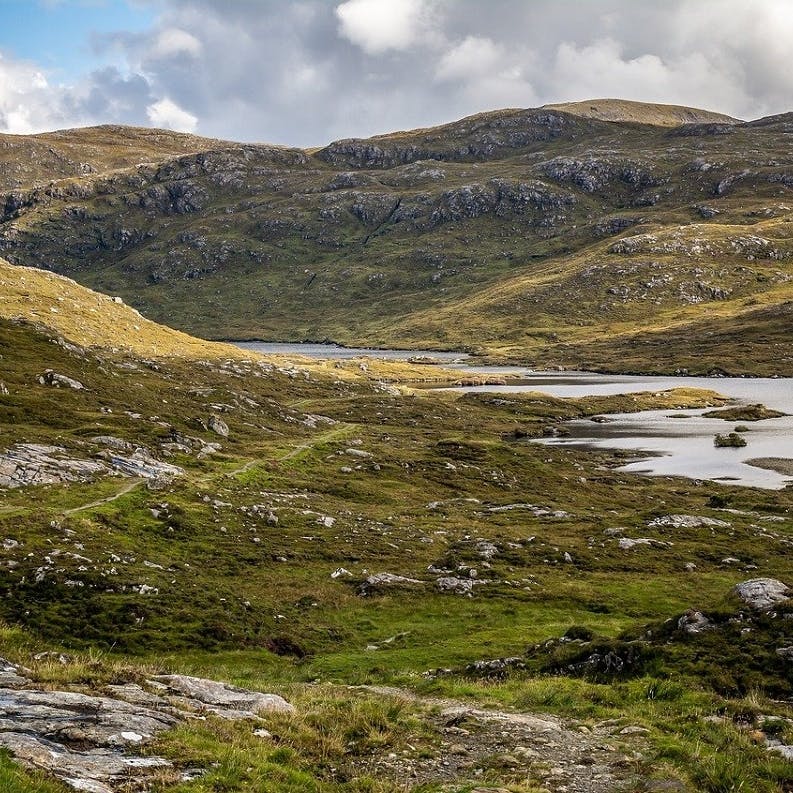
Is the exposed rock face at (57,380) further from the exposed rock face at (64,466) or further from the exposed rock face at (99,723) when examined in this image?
the exposed rock face at (99,723)

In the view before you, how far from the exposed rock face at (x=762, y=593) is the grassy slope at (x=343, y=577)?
62.7 inches

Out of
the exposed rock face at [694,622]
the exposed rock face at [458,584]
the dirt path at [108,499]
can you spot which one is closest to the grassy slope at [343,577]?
the dirt path at [108,499]

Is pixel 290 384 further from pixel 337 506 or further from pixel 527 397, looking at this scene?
pixel 337 506

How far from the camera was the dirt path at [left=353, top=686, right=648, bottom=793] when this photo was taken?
16344mm

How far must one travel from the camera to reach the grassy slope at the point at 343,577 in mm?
19000

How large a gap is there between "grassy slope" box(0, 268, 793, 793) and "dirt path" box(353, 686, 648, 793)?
522 millimetres

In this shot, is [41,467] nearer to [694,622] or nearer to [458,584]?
[458,584]

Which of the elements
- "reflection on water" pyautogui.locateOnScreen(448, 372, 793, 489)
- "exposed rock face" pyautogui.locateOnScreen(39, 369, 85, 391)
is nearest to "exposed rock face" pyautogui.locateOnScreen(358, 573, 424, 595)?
"exposed rock face" pyautogui.locateOnScreen(39, 369, 85, 391)

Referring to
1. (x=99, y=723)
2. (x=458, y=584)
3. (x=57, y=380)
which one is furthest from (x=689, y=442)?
(x=99, y=723)

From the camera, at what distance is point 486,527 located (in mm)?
64438

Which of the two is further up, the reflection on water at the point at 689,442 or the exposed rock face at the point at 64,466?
the exposed rock face at the point at 64,466

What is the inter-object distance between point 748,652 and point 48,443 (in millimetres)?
55269

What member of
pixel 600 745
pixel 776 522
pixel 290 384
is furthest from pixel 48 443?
pixel 290 384

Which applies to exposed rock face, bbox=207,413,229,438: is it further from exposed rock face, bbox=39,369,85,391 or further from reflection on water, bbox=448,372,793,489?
reflection on water, bbox=448,372,793,489
